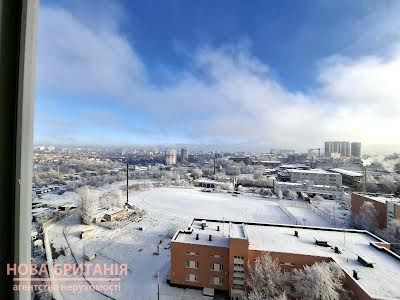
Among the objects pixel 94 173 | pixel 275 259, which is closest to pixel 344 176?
pixel 275 259

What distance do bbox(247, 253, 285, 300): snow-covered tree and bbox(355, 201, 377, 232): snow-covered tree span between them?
356 centimetres

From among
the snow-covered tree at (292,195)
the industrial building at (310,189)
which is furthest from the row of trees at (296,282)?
the industrial building at (310,189)

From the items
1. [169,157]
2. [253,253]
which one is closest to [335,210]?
[253,253]

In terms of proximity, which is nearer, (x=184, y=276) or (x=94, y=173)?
(x=184, y=276)

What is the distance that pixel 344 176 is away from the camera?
32.7ft

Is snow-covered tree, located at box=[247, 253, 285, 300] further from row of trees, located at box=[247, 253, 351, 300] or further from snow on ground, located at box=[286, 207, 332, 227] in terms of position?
snow on ground, located at box=[286, 207, 332, 227]

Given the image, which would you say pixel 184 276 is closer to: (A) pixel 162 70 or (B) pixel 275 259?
(B) pixel 275 259

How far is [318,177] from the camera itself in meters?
10.4

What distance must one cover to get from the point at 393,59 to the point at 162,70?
56.4 inches

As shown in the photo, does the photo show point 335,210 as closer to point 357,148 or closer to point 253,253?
point 357,148

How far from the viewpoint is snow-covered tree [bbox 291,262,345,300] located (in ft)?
6.38

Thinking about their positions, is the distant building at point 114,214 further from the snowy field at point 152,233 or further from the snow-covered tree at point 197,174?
the snow-covered tree at point 197,174

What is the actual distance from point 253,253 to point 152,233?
2547 millimetres

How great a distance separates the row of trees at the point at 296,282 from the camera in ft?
6.48
